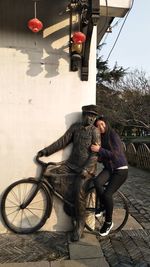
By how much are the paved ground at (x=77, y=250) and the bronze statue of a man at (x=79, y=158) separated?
302 mm

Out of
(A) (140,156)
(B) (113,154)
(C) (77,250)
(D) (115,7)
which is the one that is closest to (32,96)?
(B) (113,154)

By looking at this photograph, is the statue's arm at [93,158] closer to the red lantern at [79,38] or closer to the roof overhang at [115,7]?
the red lantern at [79,38]

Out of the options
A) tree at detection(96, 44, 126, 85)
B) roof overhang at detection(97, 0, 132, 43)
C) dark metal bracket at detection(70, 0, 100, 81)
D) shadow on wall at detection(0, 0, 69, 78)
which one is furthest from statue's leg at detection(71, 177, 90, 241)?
tree at detection(96, 44, 126, 85)

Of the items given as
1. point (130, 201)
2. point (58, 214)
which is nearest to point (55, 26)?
point (58, 214)

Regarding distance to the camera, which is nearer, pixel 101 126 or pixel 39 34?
pixel 101 126

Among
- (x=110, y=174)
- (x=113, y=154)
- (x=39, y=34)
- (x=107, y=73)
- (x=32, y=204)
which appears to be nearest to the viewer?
(x=113, y=154)

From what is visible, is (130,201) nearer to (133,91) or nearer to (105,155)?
(105,155)

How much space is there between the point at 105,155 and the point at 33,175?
124 cm

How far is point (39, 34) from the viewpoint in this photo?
5.34 metres

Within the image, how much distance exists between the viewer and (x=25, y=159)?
17.6 feet

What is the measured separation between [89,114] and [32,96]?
0.96 metres

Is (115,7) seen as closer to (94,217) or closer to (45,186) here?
(45,186)

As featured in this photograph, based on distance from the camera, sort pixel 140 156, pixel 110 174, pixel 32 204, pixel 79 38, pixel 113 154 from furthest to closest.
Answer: pixel 140 156, pixel 32 204, pixel 110 174, pixel 113 154, pixel 79 38

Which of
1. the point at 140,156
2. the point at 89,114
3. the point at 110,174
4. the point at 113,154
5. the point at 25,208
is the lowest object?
the point at 140,156
